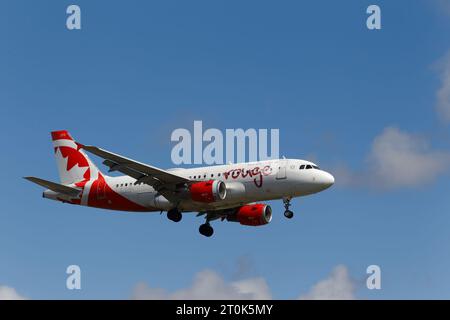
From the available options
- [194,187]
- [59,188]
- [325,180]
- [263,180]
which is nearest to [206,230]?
[194,187]

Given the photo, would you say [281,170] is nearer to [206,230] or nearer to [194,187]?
[194,187]

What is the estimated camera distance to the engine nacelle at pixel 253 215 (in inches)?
2434

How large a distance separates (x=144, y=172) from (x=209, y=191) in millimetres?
4863

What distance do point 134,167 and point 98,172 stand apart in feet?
28.7

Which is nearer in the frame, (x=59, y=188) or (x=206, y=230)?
(x=59, y=188)

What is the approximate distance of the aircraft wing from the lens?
55250 millimetres

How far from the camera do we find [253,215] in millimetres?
61812

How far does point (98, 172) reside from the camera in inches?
2552

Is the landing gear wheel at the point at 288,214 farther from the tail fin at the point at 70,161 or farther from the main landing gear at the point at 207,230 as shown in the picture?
the tail fin at the point at 70,161

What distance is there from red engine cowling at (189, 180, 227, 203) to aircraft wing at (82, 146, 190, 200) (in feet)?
5.32

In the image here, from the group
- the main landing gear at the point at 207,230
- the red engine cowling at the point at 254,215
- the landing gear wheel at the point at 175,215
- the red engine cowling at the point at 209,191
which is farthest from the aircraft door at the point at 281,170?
the main landing gear at the point at 207,230

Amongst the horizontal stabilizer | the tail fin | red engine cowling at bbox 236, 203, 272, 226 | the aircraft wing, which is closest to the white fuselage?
the aircraft wing
